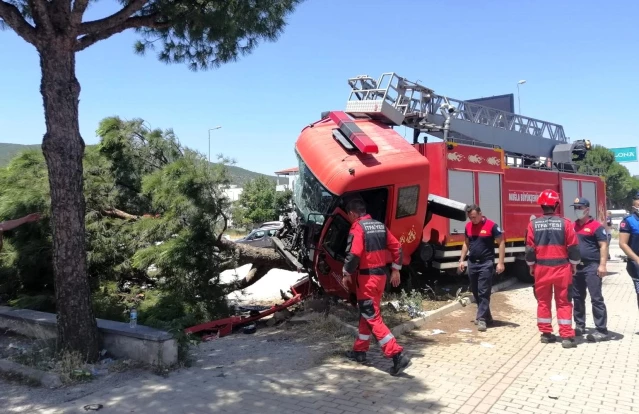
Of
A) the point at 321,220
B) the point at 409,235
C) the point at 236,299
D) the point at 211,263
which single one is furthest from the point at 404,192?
the point at 236,299

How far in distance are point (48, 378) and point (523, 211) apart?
9478 millimetres

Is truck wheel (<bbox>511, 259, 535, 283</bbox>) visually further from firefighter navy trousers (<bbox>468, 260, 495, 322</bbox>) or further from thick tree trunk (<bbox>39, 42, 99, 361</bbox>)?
thick tree trunk (<bbox>39, 42, 99, 361</bbox>)

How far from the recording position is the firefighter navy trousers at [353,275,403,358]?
5.11 metres

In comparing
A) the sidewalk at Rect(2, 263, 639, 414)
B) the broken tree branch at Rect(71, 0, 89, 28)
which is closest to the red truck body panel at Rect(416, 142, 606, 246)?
the sidewalk at Rect(2, 263, 639, 414)

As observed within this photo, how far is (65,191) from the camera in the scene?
527cm

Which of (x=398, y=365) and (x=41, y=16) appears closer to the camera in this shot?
(x=398, y=365)

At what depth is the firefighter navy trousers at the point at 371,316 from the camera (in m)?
5.11

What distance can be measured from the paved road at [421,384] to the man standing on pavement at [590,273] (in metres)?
0.33

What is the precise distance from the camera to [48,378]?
15.8ft

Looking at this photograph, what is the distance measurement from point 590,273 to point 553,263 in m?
0.77

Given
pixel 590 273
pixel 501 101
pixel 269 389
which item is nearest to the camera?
pixel 269 389

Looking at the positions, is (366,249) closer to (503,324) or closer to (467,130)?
(503,324)

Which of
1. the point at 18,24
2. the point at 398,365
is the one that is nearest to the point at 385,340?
the point at 398,365

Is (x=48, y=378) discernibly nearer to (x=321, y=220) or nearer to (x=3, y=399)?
(x=3, y=399)
